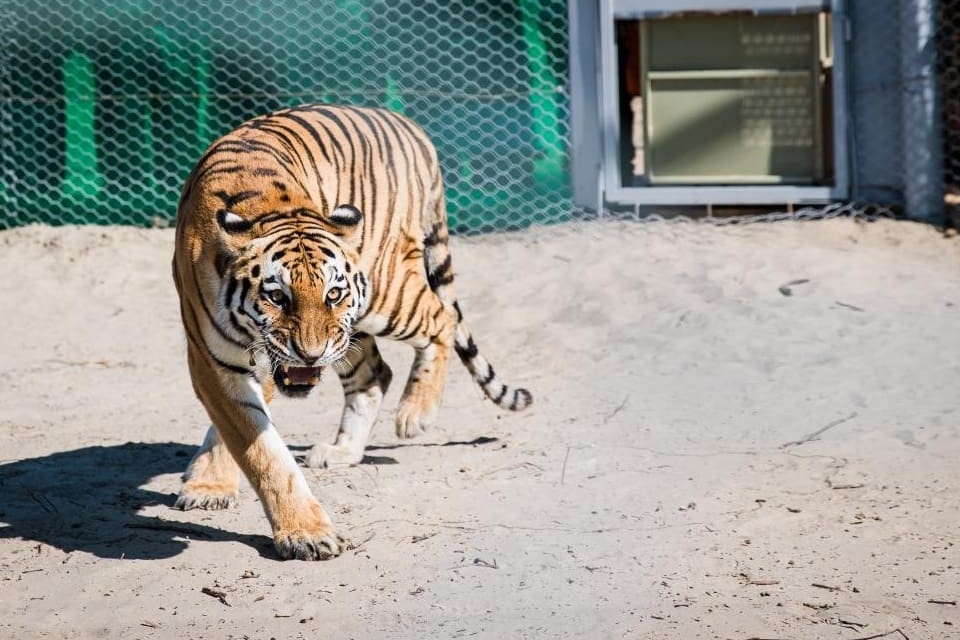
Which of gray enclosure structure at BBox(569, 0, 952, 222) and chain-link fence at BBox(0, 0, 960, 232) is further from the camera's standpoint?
chain-link fence at BBox(0, 0, 960, 232)

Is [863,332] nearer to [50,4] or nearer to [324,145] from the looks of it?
[324,145]

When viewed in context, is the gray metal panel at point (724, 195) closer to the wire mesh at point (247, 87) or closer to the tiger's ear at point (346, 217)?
the wire mesh at point (247, 87)

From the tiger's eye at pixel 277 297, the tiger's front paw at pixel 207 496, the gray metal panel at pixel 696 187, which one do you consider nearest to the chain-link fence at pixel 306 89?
the gray metal panel at pixel 696 187

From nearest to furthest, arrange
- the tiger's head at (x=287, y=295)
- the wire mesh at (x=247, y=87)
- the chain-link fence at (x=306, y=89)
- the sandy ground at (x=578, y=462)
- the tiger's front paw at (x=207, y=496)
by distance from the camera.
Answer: the sandy ground at (x=578, y=462) → the tiger's head at (x=287, y=295) → the tiger's front paw at (x=207, y=496) → the chain-link fence at (x=306, y=89) → the wire mesh at (x=247, y=87)

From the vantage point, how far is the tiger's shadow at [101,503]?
12.9 ft

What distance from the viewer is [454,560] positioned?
142 inches

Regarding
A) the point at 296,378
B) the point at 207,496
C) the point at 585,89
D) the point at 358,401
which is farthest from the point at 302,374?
the point at 585,89

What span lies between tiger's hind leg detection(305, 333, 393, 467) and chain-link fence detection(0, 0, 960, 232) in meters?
3.39

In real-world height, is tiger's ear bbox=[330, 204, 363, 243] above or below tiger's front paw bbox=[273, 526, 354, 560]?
above

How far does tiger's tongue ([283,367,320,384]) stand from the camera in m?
3.64

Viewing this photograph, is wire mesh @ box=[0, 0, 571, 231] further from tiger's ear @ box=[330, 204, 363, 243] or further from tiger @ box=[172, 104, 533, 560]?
tiger's ear @ box=[330, 204, 363, 243]

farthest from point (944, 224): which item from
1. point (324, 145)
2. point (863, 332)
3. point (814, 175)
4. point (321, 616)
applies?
point (321, 616)

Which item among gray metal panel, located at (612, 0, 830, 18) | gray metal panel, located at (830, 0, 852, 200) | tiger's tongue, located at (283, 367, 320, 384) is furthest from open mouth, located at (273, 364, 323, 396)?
gray metal panel, located at (830, 0, 852, 200)

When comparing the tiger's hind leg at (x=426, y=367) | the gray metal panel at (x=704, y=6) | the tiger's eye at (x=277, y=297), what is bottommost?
the tiger's hind leg at (x=426, y=367)
